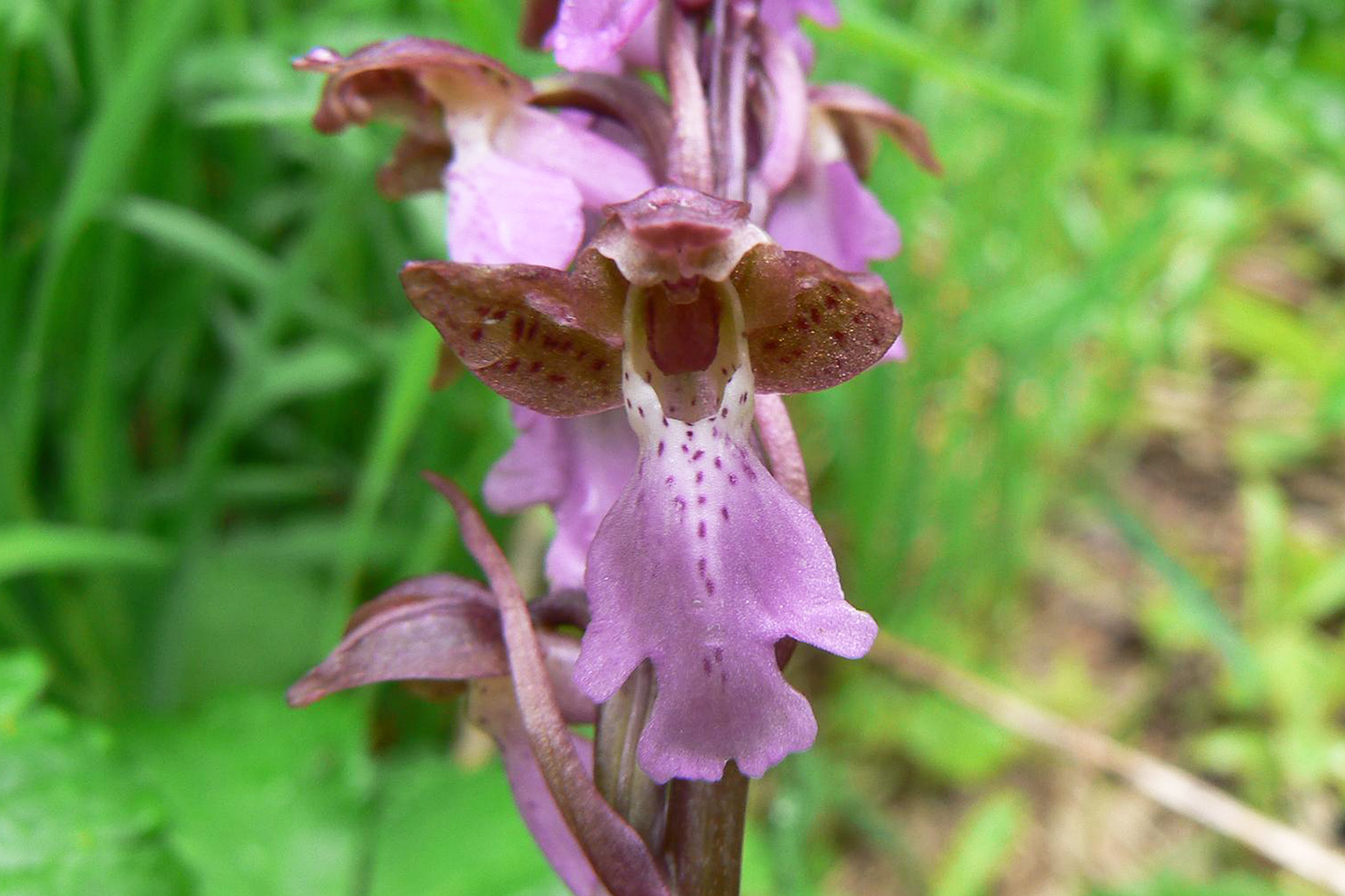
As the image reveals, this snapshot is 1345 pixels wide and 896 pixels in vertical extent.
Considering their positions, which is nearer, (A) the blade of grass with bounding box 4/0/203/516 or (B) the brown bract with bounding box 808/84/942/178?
(B) the brown bract with bounding box 808/84/942/178

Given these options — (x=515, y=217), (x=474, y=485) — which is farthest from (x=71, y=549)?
(x=515, y=217)

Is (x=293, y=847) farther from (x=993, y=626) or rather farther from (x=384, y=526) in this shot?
(x=993, y=626)

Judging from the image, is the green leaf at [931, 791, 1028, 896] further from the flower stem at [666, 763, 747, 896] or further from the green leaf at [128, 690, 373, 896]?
the flower stem at [666, 763, 747, 896]

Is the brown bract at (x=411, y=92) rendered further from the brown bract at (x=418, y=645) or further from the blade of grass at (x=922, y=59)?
the blade of grass at (x=922, y=59)

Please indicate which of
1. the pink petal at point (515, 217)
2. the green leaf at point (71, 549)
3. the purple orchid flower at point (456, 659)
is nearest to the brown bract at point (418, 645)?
the purple orchid flower at point (456, 659)

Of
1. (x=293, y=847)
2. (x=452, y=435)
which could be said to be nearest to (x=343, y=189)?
(x=452, y=435)

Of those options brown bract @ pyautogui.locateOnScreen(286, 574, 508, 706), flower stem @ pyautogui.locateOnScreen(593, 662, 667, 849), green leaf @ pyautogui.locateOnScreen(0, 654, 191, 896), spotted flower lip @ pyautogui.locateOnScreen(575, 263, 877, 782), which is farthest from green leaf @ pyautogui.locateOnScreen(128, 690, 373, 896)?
spotted flower lip @ pyautogui.locateOnScreen(575, 263, 877, 782)
